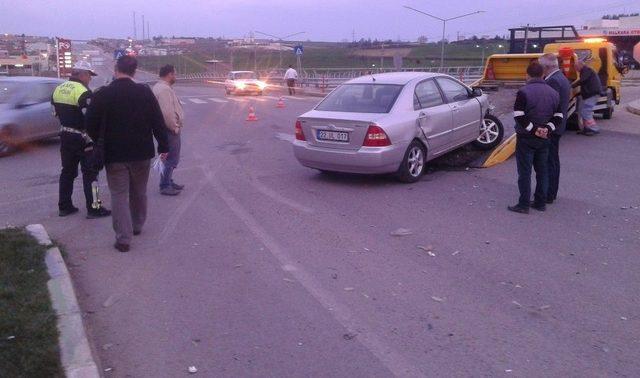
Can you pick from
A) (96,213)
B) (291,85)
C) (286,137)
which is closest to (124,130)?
(96,213)

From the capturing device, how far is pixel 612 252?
20.5ft

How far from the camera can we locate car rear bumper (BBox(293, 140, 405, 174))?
8828mm

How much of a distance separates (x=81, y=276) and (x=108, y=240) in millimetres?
1113

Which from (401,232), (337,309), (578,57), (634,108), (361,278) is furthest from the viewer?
(634,108)

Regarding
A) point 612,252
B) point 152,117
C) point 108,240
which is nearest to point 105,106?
point 152,117

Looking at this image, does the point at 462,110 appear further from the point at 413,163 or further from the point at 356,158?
the point at 356,158

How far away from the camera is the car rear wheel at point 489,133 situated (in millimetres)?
11500

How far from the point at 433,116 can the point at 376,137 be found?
50.6 inches

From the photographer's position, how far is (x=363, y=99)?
379 inches

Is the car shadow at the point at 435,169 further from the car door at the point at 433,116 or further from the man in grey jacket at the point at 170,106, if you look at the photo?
the man in grey jacket at the point at 170,106

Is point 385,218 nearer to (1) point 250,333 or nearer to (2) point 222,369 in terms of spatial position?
(1) point 250,333

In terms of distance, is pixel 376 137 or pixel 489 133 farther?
pixel 489 133

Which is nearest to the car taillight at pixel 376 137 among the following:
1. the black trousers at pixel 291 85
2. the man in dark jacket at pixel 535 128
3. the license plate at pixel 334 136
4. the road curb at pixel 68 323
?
the license plate at pixel 334 136

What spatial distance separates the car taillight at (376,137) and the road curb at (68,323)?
4334mm
